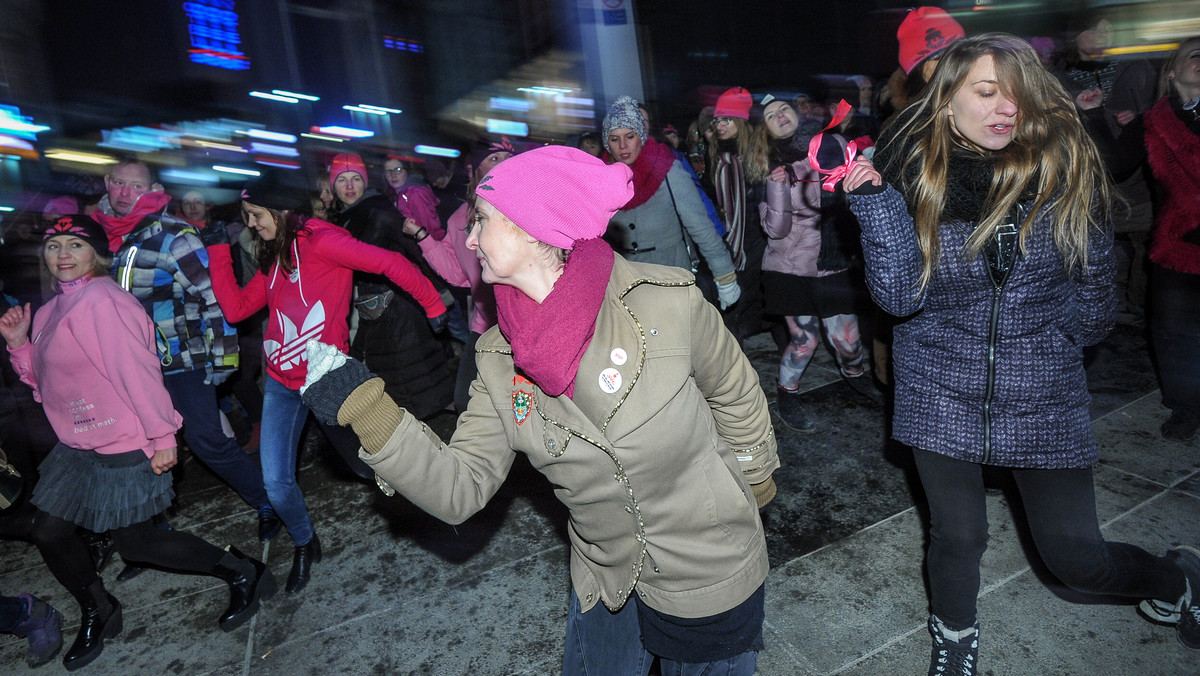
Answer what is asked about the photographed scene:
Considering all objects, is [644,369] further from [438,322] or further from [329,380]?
[438,322]

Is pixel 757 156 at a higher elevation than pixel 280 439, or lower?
higher

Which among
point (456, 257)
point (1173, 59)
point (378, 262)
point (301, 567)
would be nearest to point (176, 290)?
point (378, 262)

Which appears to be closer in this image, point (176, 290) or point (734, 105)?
point (176, 290)

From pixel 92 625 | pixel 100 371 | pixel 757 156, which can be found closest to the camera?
pixel 100 371

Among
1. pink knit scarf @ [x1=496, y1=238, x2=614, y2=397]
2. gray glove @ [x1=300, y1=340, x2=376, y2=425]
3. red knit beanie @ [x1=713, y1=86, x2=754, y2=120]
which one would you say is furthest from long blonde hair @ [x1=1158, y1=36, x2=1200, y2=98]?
gray glove @ [x1=300, y1=340, x2=376, y2=425]

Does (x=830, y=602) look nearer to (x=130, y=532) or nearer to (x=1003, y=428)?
(x=1003, y=428)

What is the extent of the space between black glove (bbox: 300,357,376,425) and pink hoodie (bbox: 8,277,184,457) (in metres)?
2.19

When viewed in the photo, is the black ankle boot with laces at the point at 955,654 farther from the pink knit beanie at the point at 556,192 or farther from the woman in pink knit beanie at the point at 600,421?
the pink knit beanie at the point at 556,192

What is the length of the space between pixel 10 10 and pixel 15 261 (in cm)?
1152

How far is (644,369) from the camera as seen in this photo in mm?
1793

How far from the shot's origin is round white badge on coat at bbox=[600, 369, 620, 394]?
176 centimetres

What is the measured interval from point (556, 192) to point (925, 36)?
9.54 feet

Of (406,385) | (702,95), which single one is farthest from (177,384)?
(702,95)

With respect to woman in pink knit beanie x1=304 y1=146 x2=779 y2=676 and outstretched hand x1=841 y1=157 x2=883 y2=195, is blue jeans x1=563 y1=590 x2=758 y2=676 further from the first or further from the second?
outstretched hand x1=841 y1=157 x2=883 y2=195
